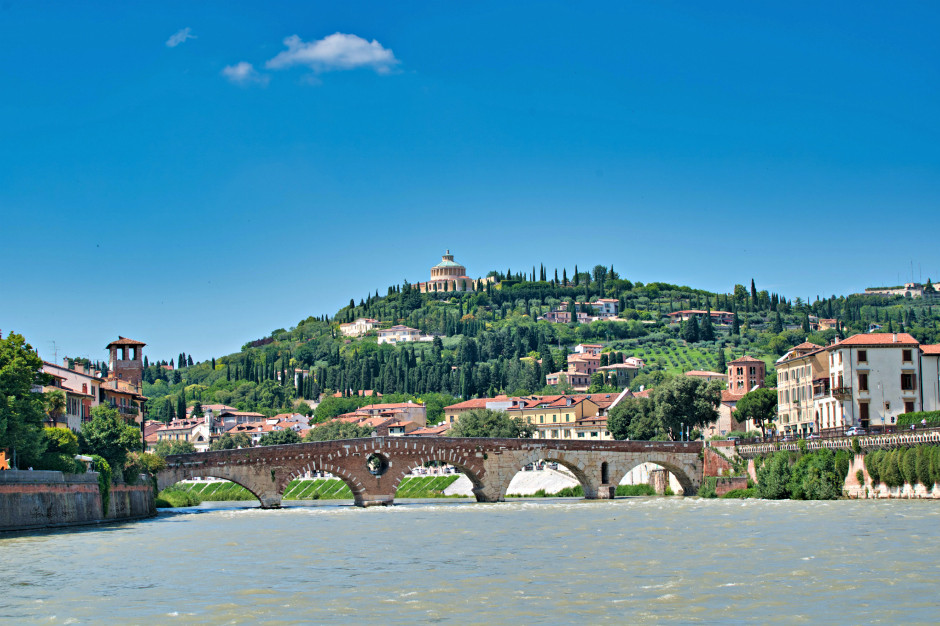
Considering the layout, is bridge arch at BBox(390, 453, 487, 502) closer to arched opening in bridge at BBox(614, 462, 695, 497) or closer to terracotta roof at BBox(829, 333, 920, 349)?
arched opening in bridge at BBox(614, 462, 695, 497)

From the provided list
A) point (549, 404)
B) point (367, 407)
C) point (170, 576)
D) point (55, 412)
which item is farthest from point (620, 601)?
point (367, 407)

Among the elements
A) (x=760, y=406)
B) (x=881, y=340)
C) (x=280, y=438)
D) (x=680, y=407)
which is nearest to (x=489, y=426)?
(x=680, y=407)

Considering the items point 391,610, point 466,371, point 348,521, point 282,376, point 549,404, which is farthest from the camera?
point 282,376

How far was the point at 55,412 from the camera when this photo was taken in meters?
52.1

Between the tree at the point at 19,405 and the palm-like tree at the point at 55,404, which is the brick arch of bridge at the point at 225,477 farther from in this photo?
the tree at the point at 19,405

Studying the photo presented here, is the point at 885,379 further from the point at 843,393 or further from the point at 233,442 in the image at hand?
the point at 233,442

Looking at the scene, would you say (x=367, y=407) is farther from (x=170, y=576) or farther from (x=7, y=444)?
(x=170, y=576)

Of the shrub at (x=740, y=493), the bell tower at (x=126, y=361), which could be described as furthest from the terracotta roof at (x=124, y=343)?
the shrub at (x=740, y=493)

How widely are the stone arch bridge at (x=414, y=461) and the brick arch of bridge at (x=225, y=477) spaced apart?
2.1 inches

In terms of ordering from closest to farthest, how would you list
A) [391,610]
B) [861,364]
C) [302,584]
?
1. [391,610]
2. [302,584]
3. [861,364]

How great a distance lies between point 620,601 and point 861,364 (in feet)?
144

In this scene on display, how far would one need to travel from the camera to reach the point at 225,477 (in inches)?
2409

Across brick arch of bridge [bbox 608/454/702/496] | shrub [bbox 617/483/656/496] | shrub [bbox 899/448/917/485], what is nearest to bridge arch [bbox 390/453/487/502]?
brick arch of bridge [bbox 608/454/702/496]

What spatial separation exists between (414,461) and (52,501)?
25130mm
